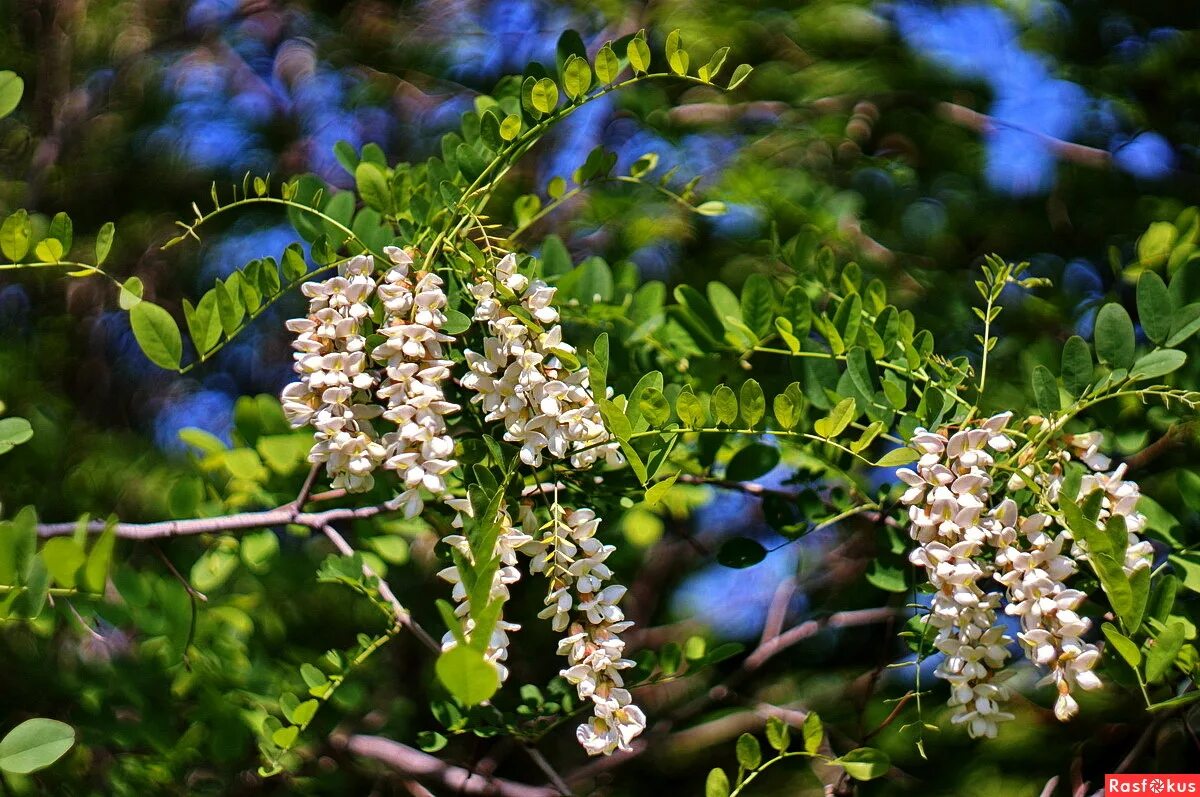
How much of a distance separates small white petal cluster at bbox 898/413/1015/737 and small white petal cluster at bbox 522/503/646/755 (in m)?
0.21

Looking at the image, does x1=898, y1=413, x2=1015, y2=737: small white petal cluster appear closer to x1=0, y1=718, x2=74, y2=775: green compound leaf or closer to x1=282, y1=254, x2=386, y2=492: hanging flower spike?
x1=282, y1=254, x2=386, y2=492: hanging flower spike

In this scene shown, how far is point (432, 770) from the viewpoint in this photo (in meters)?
1.11

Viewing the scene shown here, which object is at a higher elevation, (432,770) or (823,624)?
(823,624)

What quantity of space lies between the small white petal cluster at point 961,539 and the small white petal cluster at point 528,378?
222 millimetres

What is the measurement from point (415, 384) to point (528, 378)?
0.07 m

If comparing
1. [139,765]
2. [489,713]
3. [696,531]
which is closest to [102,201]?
[139,765]

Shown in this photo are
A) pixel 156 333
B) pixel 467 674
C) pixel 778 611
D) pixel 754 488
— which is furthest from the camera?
pixel 778 611

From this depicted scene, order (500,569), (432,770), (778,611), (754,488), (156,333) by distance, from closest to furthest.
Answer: (500,569)
(156,333)
(754,488)
(432,770)
(778,611)

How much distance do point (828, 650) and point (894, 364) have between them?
68 cm

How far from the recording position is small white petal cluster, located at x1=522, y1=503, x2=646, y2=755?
0.62 meters

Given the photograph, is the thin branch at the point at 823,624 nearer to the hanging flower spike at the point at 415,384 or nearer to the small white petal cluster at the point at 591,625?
the small white petal cluster at the point at 591,625

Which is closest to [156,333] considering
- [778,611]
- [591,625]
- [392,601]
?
[392,601]

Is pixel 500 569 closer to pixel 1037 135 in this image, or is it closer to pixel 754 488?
→ pixel 754 488

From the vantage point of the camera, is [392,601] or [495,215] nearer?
[392,601]
